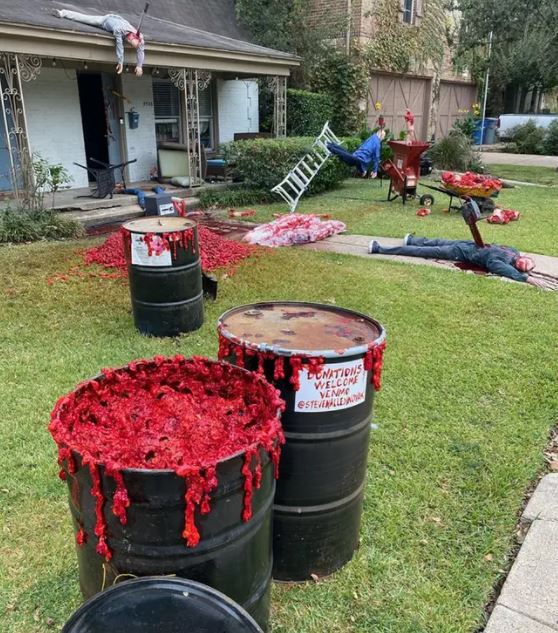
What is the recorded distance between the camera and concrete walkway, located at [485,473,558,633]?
2.25m

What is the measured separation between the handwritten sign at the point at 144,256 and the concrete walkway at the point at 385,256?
12.6ft

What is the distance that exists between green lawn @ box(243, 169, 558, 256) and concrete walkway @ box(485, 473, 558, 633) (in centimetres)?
607

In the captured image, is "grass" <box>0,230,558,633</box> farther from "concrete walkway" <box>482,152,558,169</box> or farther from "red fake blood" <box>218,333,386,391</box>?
"concrete walkway" <box>482,152,558,169</box>

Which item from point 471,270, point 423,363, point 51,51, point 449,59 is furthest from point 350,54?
point 423,363

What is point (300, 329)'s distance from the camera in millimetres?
2580

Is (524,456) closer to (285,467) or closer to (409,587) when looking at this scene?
(409,587)

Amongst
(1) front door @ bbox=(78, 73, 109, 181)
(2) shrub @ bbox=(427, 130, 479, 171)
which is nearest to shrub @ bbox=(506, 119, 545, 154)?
(2) shrub @ bbox=(427, 130, 479, 171)

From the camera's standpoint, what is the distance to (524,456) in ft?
11.0

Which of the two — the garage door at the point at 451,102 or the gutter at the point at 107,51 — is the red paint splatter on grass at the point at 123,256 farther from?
the garage door at the point at 451,102

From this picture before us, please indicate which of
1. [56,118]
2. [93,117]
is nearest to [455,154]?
[93,117]

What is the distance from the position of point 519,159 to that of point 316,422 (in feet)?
75.4

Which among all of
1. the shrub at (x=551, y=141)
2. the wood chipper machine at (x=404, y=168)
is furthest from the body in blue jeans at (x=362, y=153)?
the shrub at (x=551, y=141)

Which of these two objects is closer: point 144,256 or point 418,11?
point 144,256

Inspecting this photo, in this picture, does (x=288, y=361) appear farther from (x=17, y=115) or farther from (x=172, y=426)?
(x=17, y=115)
